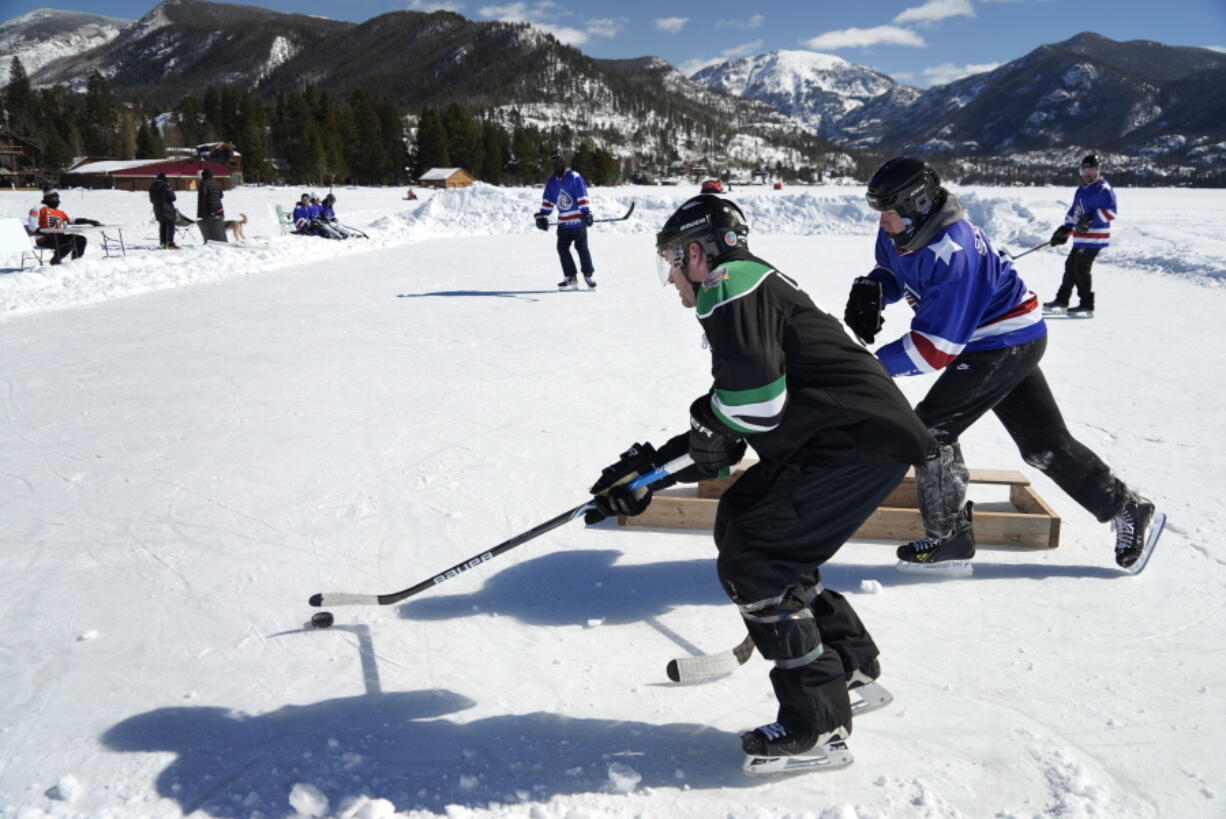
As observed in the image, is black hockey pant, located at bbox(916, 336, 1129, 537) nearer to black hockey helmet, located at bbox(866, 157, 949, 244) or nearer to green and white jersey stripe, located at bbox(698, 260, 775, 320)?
black hockey helmet, located at bbox(866, 157, 949, 244)

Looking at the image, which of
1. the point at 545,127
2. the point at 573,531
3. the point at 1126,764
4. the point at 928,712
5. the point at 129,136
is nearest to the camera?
the point at 1126,764

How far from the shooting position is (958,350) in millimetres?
2807

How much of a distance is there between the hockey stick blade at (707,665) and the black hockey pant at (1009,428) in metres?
1.20

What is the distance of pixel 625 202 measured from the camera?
26.6 meters

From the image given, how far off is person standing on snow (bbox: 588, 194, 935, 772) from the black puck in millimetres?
1652

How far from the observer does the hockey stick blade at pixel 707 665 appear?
2524mm

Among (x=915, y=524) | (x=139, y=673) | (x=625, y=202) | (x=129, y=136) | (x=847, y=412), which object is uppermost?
(x=129, y=136)

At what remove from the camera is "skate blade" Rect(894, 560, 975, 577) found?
127 inches

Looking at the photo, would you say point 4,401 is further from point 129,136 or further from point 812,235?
point 129,136

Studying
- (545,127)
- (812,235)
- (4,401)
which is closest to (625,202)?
(812,235)

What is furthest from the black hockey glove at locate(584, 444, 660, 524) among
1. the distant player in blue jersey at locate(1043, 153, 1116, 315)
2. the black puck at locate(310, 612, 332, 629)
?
the distant player in blue jersey at locate(1043, 153, 1116, 315)

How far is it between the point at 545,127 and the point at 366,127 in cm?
7264

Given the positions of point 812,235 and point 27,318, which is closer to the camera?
point 27,318

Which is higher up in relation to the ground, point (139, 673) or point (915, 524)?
point (915, 524)
